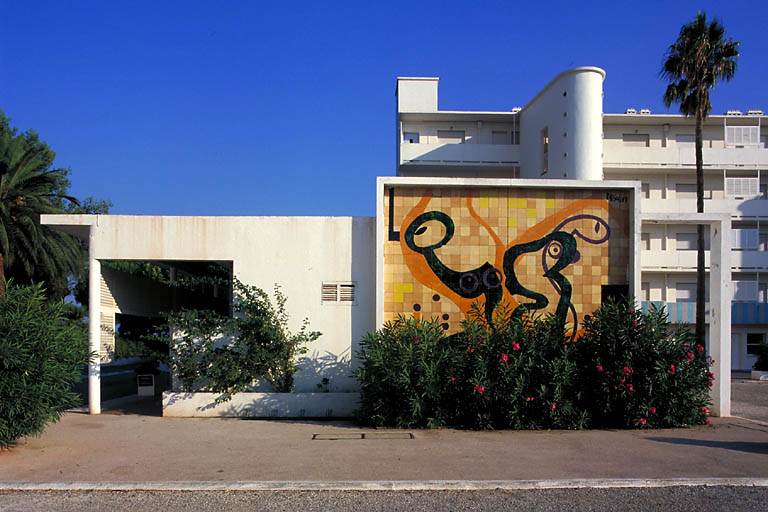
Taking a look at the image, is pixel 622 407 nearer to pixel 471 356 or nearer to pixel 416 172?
pixel 471 356

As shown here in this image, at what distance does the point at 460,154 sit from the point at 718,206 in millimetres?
14908

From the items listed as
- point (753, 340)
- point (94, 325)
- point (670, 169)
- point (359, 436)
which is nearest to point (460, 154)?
point (670, 169)

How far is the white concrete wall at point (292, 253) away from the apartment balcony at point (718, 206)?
26779 mm

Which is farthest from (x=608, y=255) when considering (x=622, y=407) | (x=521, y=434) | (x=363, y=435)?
(x=363, y=435)

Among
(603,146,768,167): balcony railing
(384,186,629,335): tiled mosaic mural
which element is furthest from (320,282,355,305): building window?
(603,146,768,167): balcony railing

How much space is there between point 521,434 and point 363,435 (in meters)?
2.77

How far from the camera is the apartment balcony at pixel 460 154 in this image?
34.8 m

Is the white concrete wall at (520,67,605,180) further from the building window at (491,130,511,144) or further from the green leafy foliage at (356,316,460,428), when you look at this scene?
the green leafy foliage at (356,316,460,428)

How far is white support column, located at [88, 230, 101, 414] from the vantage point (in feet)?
44.3

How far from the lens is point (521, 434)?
11.3 metres

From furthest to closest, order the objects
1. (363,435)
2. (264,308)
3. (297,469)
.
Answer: (264,308)
(363,435)
(297,469)

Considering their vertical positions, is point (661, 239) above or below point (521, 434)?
above

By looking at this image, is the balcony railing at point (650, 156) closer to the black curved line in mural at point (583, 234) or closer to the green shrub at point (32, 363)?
the black curved line in mural at point (583, 234)

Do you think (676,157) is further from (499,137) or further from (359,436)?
(359,436)
